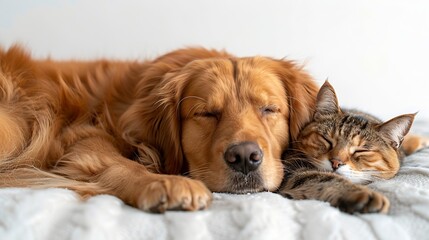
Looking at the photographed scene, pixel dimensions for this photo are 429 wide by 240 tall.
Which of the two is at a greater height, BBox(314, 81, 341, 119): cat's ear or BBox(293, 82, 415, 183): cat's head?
BBox(314, 81, 341, 119): cat's ear

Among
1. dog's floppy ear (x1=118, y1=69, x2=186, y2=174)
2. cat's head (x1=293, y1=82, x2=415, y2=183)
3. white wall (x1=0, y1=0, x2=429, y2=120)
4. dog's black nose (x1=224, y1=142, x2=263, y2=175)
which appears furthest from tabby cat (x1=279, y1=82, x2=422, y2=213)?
white wall (x1=0, y1=0, x2=429, y2=120)

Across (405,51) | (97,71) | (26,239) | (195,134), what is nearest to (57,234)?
(26,239)

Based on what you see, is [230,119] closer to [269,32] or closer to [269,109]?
[269,109]

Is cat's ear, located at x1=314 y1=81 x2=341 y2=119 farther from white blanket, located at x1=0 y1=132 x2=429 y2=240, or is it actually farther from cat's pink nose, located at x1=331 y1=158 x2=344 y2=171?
white blanket, located at x1=0 y1=132 x2=429 y2=240

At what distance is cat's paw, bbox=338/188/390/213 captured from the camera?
4.56ft

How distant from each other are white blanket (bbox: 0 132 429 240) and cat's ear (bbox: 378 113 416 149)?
57 centimetres

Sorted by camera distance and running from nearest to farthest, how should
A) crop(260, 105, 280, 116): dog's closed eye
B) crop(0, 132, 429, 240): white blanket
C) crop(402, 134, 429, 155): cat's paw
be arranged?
crop(0, 132, 429, 240): white blanket → crop(260, 105, 280, 116): dog's closed eye → crop(402, 134, 429, 155): cat's paw

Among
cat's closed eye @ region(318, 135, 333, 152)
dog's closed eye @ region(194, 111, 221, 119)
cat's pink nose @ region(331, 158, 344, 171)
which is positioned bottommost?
cat's pink nose @ region(331, 158, 344, 171)

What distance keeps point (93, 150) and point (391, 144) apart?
1.22 metres

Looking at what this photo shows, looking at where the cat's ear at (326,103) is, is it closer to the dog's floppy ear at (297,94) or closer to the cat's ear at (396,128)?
the dog's floppy ear at (297,94)

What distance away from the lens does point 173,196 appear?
1390mm

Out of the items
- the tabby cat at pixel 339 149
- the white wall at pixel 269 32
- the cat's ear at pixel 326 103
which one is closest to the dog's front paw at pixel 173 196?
the tabby cat at pixel 339 149

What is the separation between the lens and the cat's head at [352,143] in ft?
6.17

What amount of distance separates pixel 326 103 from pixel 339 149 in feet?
0.88
